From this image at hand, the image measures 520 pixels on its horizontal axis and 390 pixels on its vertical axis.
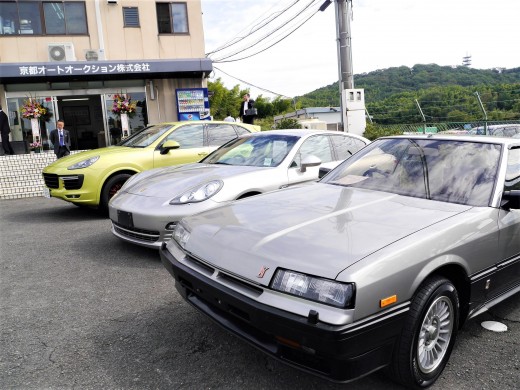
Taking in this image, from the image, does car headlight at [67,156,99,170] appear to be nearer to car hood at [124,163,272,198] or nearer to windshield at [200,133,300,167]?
car hood at [124,163,272,198]

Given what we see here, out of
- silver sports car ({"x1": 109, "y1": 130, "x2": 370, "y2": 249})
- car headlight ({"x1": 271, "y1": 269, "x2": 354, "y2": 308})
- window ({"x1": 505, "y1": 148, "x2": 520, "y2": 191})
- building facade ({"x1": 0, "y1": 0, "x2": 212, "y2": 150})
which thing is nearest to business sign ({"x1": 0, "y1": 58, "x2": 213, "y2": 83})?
building facade ({"x1": 0, "y1": 0, "x2": 212, "y2": 150})

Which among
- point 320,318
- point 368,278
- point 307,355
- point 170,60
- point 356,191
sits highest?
point 170,60

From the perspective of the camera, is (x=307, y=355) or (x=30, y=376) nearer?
(x=307, y=355)

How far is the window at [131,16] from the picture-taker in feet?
53.0

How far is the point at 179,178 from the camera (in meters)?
4.82

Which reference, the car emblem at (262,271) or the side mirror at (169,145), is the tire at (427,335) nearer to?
the car emblem at (262,271)

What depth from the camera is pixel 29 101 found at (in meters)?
14.6

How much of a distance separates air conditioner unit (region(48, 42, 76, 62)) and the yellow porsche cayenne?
947 centimetres

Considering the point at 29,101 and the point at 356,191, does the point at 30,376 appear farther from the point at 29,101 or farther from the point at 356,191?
the point at 29,101

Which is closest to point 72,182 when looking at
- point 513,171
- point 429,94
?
point 513,171

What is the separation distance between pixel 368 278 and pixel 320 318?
0.98ft

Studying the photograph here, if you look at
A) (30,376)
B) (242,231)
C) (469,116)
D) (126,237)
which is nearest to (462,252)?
(242,231)

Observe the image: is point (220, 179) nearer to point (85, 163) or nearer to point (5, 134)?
point (85, 163)

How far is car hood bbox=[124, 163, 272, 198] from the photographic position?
180 inches
